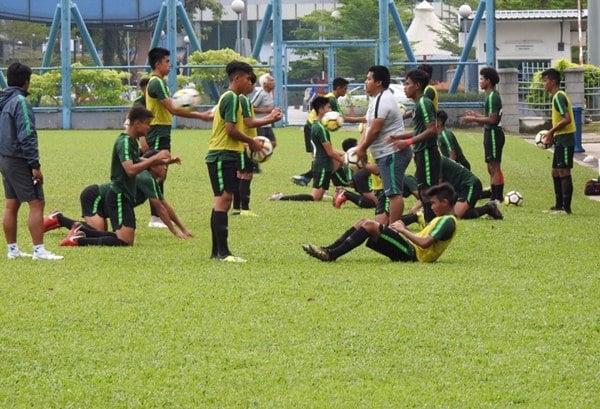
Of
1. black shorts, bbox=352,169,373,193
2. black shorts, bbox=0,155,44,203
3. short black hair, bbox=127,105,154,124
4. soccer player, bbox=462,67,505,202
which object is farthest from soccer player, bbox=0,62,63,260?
soccer player, bbox=462,67,505,202

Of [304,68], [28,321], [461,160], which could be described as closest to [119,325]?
[28,321]

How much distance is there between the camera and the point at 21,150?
40.0 ft

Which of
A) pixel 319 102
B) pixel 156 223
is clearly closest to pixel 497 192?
pixel 319 102

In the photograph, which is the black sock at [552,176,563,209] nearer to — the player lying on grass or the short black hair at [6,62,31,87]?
the player lying on grass

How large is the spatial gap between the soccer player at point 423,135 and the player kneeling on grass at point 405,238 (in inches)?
64.2

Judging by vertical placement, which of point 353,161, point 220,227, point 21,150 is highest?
point 21,150

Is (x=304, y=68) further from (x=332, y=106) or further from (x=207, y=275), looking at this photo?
(x=207, y=275)

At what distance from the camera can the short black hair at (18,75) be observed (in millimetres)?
12172

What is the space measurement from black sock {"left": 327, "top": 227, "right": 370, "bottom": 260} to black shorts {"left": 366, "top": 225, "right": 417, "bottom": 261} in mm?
150

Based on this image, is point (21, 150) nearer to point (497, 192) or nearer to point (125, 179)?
point (125, 179)

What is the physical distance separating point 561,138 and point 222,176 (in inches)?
253

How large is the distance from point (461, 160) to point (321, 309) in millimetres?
8329

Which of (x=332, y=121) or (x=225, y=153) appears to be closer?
(x=225, y=153)

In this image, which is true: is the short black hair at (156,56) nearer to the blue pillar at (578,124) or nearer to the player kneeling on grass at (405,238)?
the player kneeling on grass at (405,238)
